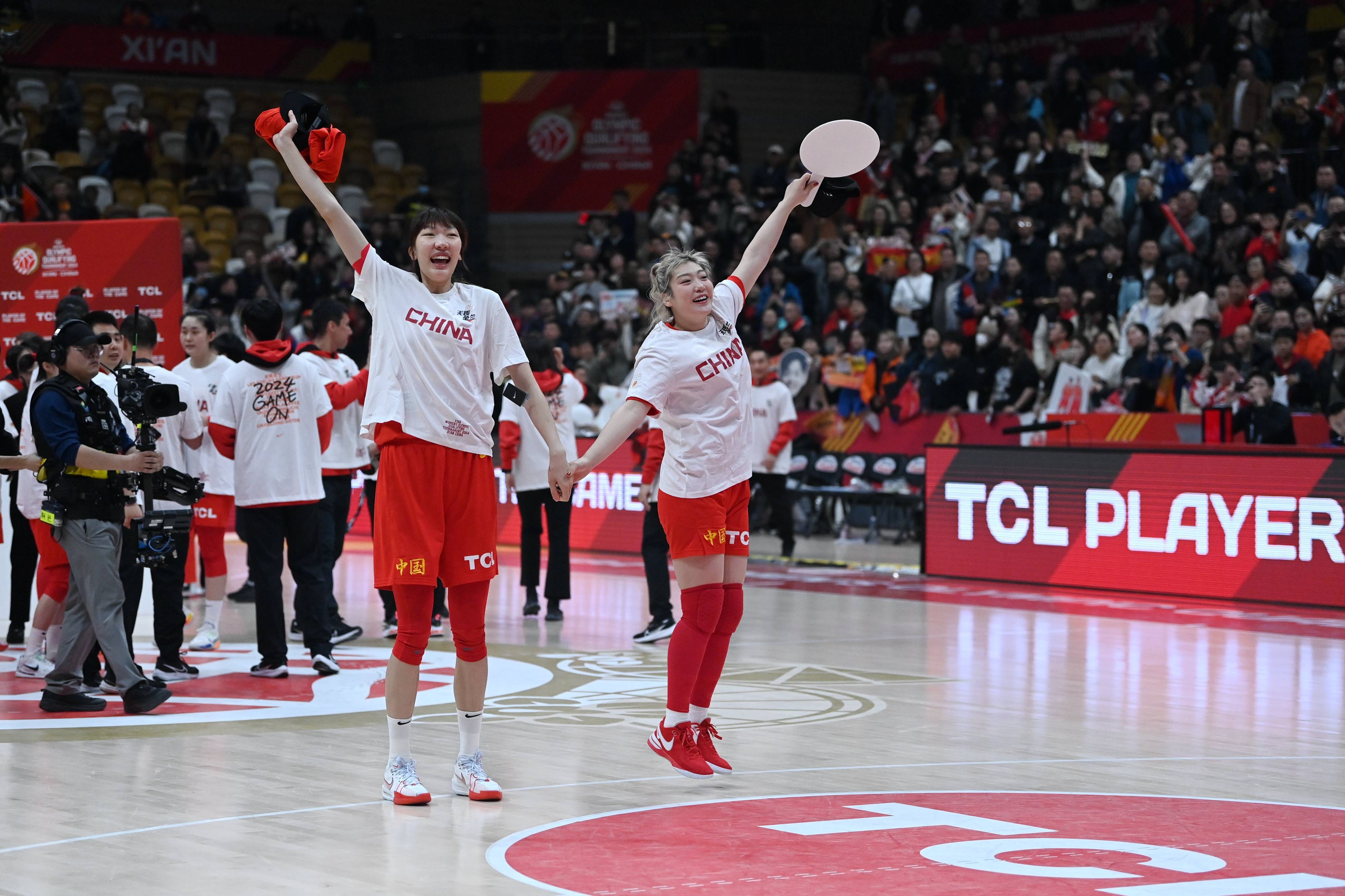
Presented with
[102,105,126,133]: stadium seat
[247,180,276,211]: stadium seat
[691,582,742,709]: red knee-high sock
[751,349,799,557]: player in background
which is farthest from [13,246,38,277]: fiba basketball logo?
[102,105,126,133]: stadium seat

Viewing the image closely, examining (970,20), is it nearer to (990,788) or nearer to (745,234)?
(745,234)

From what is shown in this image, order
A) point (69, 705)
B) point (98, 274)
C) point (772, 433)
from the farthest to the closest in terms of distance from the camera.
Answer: point (772, 433)
point (98, 274)
point (69, 705)

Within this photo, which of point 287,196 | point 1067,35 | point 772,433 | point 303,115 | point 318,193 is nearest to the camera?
point 318,193

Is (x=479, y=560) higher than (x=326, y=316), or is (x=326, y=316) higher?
(x=326, y=316)

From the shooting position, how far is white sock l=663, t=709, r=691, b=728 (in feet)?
22.9

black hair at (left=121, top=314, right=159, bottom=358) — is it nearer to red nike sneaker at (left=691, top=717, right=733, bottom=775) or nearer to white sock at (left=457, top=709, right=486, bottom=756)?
white sock at (left=457, top=709, right=486, bottom=756)

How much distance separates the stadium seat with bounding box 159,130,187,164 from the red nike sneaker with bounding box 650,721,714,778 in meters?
23.0

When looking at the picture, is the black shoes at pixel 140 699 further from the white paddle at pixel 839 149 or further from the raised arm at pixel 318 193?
the white paddle at pixel 839 149

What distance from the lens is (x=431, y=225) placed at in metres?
6.57

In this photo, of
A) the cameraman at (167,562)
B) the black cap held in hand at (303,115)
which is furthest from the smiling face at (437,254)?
the cameraman at (167,562)

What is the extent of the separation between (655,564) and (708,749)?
431 centimetres

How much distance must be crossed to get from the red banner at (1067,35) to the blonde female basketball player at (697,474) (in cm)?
1839

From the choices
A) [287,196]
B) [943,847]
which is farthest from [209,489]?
[287,196]

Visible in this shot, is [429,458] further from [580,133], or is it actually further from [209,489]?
[580,133]
